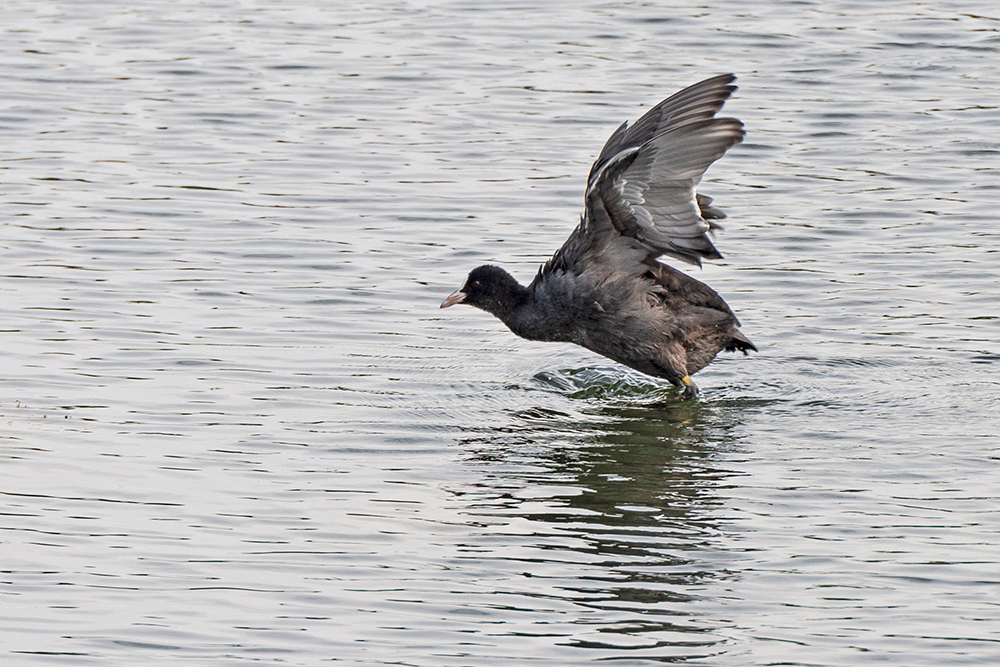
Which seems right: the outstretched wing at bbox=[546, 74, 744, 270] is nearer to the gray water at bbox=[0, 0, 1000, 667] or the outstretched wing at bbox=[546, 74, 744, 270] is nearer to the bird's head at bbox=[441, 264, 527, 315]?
the bird's head at bbox=[441, 264, 527, 315]

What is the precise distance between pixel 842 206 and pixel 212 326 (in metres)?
5.33

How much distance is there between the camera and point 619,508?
757 centimetres

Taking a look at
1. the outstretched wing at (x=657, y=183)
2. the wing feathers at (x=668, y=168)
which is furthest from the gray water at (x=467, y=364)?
the wing feathers at (x=668, y=168)

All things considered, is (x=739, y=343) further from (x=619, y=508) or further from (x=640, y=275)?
(x=619, y=508)

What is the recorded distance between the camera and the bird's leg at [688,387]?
9648 millimetres

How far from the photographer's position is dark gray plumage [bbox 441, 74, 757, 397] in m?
8.48

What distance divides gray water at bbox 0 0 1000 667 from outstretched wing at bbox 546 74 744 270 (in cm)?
97

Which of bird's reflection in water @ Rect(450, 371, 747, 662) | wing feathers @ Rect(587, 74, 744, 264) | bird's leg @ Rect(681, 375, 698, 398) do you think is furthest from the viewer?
bird's leg @ Rect(681, 375, 698, 398)

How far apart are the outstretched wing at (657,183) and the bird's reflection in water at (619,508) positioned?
0.95 metres

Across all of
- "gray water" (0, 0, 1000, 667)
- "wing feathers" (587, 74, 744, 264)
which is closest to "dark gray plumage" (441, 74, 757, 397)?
"wing feathers" (587, 74, 744, 264)

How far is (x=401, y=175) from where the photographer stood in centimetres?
1389

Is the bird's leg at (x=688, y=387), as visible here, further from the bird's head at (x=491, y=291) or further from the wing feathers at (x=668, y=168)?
the bird's head at (x=491, y=291)

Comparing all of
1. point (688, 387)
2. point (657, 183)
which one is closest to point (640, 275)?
point (688, 387)

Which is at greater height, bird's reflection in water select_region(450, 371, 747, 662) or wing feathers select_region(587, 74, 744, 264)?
wing feathers select_region(587, 74, 744, 264)
